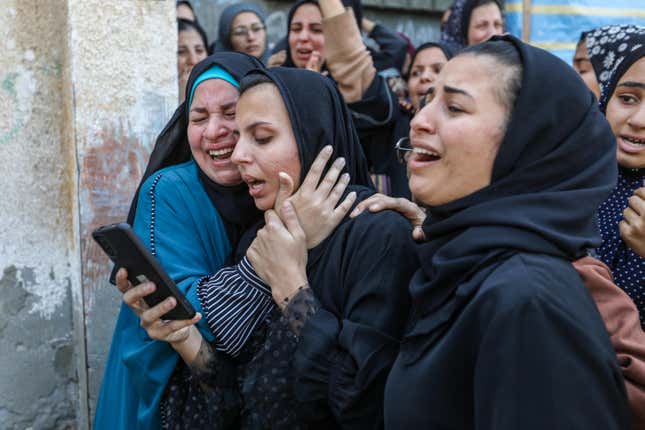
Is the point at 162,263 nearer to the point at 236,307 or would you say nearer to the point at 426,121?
the point at 236,307

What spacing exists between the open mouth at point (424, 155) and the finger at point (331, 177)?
428mm

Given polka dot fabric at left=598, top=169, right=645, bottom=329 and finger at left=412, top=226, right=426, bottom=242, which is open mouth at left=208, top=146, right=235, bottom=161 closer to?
finger at left=412, top=226, right=426, bottom=242

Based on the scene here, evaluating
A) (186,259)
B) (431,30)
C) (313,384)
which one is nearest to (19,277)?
(186,259)

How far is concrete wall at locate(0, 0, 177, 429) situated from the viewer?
330 cm

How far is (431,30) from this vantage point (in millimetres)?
8031

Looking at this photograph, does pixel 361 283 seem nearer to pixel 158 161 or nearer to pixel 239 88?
pixel 239 88

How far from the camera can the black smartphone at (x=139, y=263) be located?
198cm

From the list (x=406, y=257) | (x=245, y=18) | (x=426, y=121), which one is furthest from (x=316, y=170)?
(x=245, y=18)

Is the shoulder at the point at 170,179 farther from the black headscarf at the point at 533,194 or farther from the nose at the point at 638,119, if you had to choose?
the nose at the point at 638,119

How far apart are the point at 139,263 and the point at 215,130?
64 cm

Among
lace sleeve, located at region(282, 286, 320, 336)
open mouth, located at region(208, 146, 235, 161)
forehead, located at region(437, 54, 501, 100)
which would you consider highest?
forehead, located at region(437, 54, 501, 100)

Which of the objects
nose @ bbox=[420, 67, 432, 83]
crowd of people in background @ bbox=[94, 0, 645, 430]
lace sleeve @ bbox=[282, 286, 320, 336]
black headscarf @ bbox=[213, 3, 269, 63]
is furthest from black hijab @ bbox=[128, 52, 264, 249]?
black headscarf @ bbox=[213, 3, 269, 63]

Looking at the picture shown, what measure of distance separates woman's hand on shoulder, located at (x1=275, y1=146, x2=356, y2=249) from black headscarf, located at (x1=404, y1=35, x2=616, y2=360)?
20.0 inches

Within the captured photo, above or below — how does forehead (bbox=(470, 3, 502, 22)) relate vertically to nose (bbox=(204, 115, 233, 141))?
above
